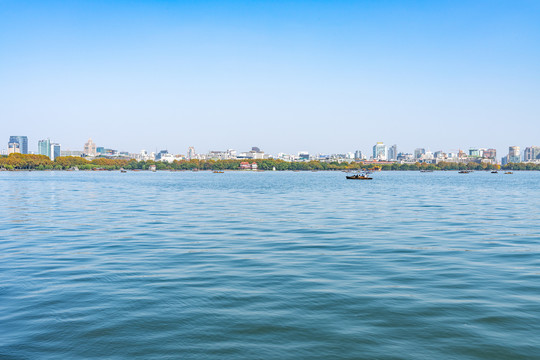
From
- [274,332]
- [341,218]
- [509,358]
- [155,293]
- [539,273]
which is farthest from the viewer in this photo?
[341,218]

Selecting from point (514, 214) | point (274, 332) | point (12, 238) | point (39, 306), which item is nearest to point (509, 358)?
point (274, 332)

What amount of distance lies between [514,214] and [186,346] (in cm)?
3457

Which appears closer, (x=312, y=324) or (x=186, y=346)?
(x=186, y=346)

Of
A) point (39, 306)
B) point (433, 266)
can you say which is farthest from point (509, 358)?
point (39, 306)

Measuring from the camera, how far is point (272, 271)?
51.9ft

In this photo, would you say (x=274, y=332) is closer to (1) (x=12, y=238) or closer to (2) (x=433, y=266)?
(2) (x=433, y=266)

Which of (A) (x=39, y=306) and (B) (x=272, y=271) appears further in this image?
(B) (x=272, y=271)

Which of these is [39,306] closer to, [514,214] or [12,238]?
[12,238]

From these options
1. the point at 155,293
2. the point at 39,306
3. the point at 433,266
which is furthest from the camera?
the point at 433,266

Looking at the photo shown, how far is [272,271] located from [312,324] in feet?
17.7

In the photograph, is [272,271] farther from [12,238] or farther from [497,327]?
[12,238]

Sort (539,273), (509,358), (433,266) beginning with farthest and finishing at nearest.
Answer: (433,266)
(539,273)
(509,358)

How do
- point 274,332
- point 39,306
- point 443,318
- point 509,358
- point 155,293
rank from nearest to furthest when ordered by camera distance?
→ point 509,358 → point 274,332 → point 443,318 → point 39,306 → point 155,293

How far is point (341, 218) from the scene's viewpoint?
33.3 metres
